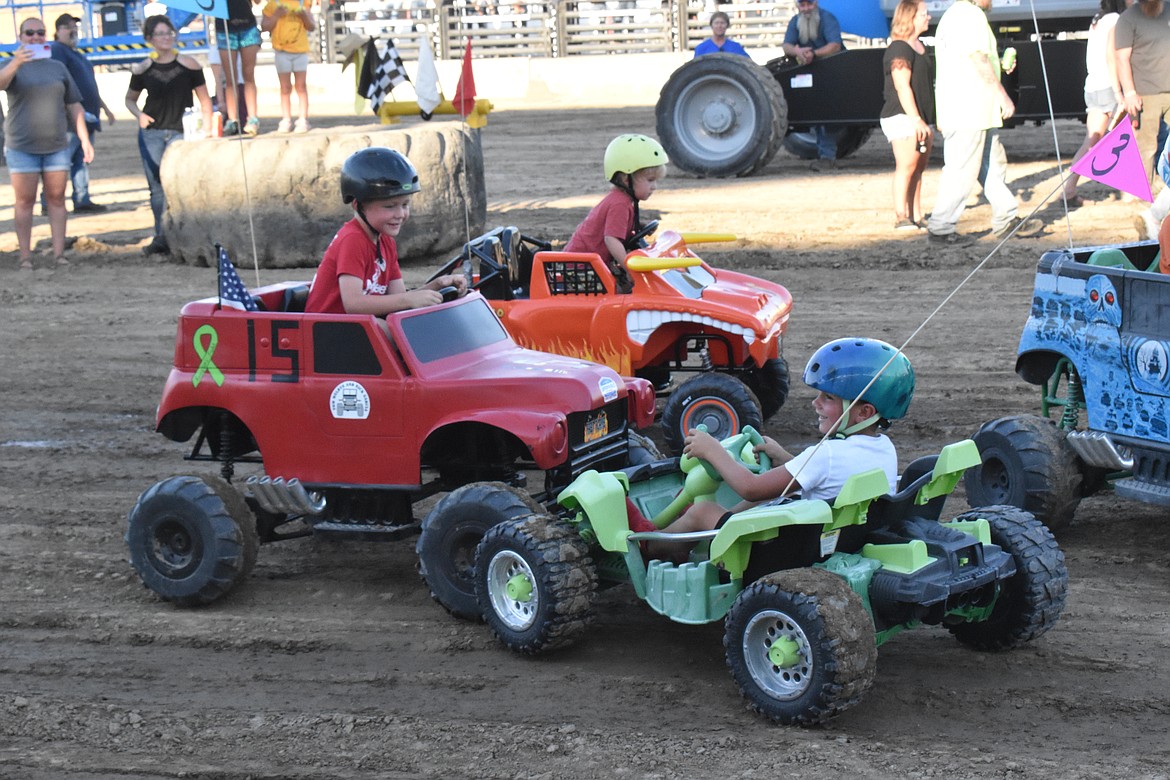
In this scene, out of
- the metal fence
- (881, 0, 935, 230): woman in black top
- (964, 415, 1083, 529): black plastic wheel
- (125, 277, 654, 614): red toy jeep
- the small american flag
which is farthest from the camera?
the metal fence

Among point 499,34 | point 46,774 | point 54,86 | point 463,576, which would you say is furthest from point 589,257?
point 499,34

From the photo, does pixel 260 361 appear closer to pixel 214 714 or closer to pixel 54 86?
pixel 214 714

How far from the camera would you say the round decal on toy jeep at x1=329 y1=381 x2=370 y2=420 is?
6.48m

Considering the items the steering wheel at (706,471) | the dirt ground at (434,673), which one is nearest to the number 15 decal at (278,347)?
the dirt ground at (434,673)

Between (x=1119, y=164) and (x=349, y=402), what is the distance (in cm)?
377

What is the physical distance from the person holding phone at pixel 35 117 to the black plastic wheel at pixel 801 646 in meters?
10.9

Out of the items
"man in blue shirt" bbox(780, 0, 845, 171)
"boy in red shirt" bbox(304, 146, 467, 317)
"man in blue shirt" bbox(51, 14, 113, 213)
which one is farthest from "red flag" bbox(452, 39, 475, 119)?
"man in blue shirt" bbox(780, 0, 845, 171)

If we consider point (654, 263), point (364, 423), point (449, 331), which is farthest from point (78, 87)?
point (364, 423)

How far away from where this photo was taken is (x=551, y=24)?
33812 millimetres

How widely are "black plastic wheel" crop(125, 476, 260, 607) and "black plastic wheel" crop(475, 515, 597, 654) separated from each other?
1232 mm

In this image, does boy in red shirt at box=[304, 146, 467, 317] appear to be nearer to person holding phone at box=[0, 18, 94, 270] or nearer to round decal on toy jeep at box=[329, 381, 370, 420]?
round decal on toy jeep at box=[329, 381, 370, 420]

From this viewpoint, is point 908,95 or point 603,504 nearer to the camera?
point 603,504

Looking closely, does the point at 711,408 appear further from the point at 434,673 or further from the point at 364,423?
the point at 434,673

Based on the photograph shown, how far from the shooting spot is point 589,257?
343 inches
